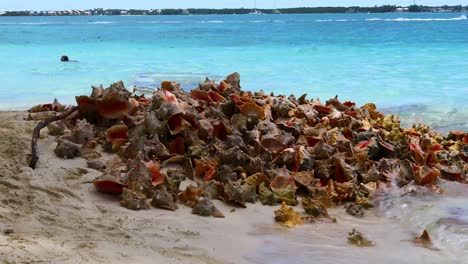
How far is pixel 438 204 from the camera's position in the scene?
14.2ft

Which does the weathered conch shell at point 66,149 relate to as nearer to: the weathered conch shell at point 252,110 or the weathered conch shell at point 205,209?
the weathered conch shell at point 205,209

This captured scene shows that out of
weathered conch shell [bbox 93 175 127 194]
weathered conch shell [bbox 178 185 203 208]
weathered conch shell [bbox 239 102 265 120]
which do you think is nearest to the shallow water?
weathered conch shell [bbox 178 185 203 208]

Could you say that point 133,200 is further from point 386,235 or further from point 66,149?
point 386,235

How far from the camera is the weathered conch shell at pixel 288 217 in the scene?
3.72 m

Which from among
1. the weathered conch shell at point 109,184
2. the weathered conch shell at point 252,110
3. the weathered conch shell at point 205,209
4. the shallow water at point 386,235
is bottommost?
the shallow water at point 386,235

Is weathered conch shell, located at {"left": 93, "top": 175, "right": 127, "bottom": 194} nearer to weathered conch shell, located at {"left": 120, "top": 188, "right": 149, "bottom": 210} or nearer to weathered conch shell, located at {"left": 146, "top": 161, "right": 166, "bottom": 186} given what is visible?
weathered conch shell, located at {"left": 120, "top": 188, "right": 149, "bottom": 210}

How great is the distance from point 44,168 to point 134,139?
2.38 feet

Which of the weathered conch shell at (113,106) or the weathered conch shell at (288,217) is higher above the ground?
the weathered conch shell at (113,106)

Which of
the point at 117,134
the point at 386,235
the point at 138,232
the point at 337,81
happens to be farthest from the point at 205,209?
the point at 337,81

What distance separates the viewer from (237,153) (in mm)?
4289

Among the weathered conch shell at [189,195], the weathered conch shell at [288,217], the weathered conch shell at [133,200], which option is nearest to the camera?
the weathered conch shell at [133,200]

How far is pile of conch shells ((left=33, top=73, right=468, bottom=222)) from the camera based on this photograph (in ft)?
12.8

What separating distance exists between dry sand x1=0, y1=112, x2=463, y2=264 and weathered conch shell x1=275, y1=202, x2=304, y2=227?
65mm

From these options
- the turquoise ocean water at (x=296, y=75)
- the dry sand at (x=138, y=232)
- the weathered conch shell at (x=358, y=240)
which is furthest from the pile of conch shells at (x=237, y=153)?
the turquoise ocean water at (x=296, y=75)
